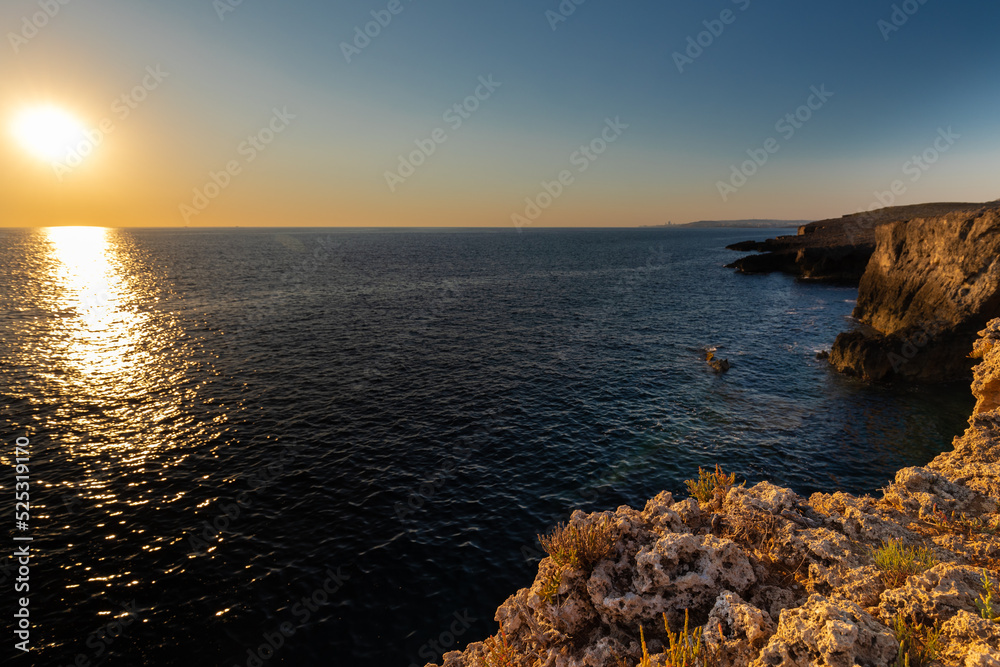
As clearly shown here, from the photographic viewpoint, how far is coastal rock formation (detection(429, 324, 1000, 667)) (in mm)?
6367

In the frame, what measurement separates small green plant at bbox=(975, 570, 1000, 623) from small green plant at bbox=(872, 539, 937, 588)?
3.12 ft

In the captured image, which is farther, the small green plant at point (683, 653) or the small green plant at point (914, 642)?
the small green plant at point (683, 653)

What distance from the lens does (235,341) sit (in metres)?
44.0

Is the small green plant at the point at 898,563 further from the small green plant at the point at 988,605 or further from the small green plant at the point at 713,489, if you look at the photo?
the small green plant at the point at 713,489

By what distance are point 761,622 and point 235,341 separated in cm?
4831

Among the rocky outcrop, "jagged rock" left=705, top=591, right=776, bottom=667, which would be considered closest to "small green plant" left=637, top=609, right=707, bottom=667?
"jagged rock" left=705, top=591, right=776, bottom=667

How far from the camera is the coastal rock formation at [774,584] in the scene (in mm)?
6367

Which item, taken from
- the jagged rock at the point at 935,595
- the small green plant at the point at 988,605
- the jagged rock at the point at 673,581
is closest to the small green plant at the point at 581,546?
the jagged rock at the point at 673,581

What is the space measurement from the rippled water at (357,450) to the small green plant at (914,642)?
1137 cm

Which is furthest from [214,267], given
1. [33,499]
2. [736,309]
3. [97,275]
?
[736,309]

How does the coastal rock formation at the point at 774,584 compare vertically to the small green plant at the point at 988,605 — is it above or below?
below
